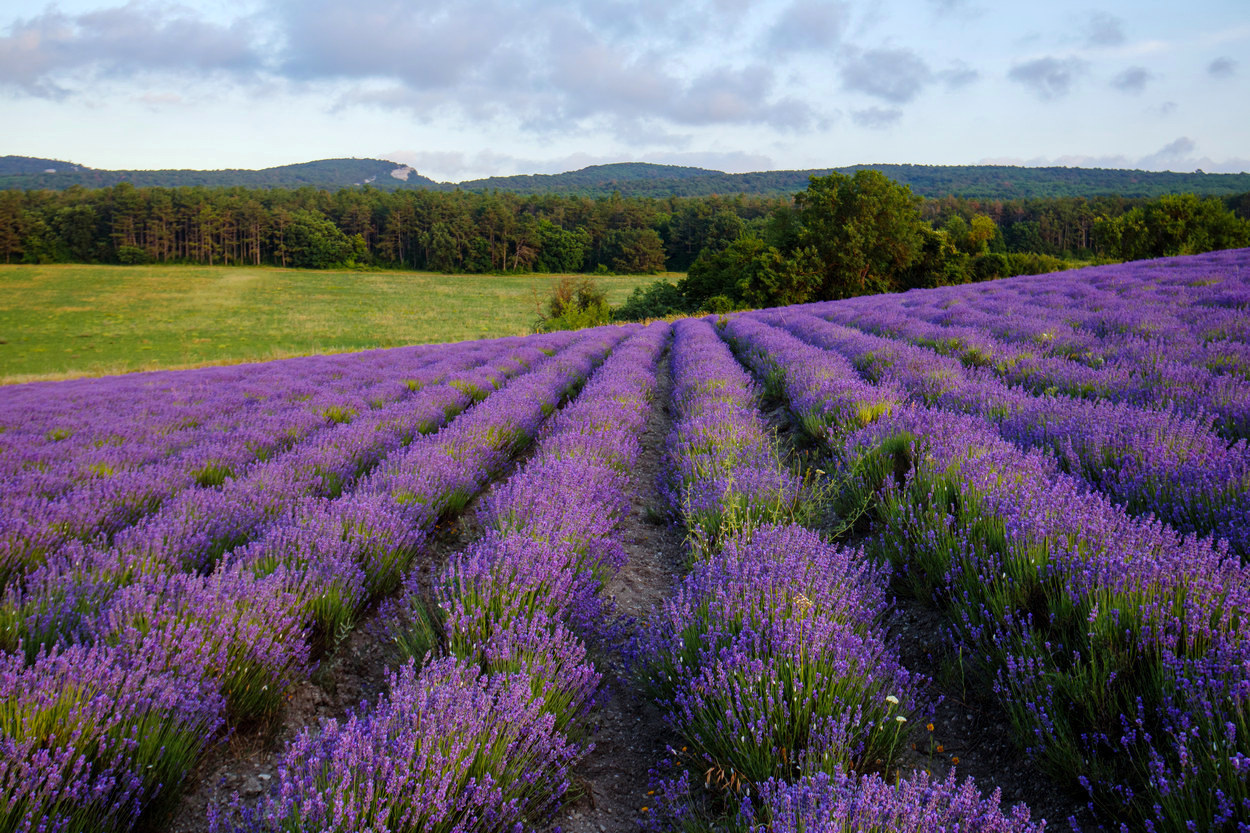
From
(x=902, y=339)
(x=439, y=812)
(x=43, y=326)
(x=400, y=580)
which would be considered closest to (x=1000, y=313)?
(x=902, y=339)

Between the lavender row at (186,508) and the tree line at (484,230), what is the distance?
109 feet

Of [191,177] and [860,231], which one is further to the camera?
[191,177]

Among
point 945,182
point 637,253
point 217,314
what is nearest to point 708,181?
point 945,182

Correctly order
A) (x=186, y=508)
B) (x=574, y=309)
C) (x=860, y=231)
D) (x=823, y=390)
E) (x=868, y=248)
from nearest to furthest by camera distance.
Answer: (x=186, y=508), (x=823, y=390), (x=574, y=309), (x=860, y=231), (x=868, y=248)

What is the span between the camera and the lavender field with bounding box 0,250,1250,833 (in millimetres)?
1316

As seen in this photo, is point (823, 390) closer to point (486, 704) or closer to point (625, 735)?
point (625, 735)

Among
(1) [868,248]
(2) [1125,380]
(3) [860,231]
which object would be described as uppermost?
(3) [860,231]

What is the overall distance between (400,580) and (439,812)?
1.83 meters

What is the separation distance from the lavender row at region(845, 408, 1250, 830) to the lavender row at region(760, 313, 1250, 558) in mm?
411

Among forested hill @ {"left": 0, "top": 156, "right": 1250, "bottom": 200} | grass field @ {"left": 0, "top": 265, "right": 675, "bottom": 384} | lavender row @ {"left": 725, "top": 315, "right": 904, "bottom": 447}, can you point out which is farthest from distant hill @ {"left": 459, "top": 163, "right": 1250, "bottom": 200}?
lavender row @ {"left": 725, "top": 315, "right": 904, "bottom": 447}

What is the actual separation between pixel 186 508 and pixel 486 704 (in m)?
2.48

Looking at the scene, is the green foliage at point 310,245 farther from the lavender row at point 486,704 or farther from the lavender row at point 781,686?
the lavender row at point 781,686

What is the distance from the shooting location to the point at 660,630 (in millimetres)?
2061

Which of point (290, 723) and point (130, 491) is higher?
point (130, 491)
